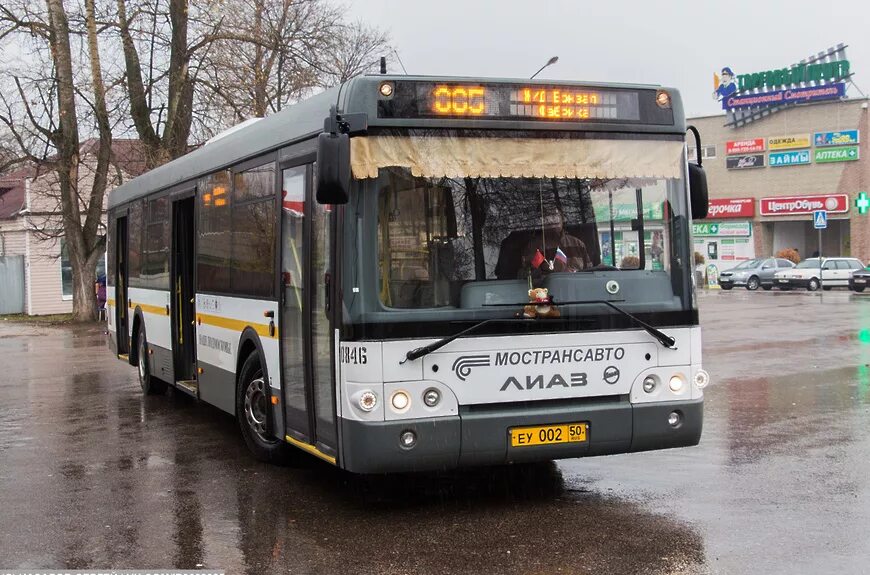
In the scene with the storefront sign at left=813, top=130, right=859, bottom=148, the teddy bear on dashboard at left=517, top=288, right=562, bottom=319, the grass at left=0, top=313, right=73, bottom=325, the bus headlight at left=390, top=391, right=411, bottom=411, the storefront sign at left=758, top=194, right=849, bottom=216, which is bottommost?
the grass at left=0, top=313, right=73, bottom=325

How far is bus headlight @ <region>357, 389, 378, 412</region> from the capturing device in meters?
6.90

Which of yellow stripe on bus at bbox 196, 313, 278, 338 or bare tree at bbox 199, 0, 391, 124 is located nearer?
yellow stripe on bus at bbox 196, 313, 278, 338

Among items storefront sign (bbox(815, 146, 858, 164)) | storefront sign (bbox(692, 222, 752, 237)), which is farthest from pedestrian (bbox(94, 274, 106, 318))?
storefront sign (bbox(815, 146, 858, 164))

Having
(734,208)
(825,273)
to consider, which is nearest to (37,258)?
(825,273)

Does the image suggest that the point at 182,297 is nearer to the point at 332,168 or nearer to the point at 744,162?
the point at 332,168

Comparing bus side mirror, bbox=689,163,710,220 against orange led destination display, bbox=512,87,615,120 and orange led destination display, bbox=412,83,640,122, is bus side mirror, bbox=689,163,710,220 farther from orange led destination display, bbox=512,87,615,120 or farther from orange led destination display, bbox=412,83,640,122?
orange led destination display, bbox=512,87,615,120

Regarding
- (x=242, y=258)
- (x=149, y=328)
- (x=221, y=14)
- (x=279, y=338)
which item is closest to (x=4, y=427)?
(x=149, y=328)

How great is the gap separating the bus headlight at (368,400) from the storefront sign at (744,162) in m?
60.7

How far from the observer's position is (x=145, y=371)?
14617mm

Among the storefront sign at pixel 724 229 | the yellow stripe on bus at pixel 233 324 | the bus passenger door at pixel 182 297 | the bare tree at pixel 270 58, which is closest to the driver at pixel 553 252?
the yellow stripe on bus at pixel 233 324

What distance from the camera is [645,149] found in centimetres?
752

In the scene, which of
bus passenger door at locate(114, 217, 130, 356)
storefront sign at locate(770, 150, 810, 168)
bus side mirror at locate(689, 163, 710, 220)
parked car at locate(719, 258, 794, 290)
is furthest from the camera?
storefront sign at locate(770, 150, 810, 168)

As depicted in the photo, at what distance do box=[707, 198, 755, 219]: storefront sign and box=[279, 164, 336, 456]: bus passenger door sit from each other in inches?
2320

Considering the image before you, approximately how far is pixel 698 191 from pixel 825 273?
44.0m
